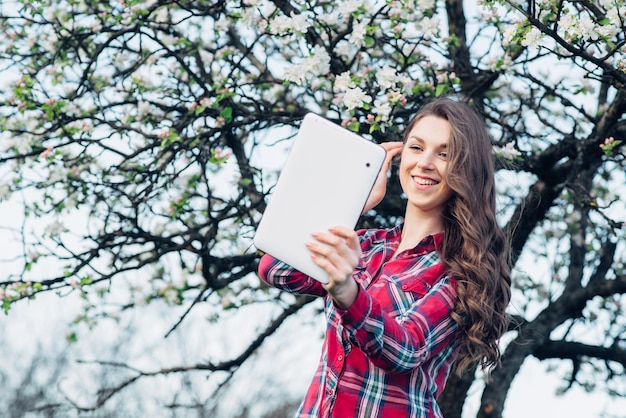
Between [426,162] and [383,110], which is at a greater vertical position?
[383,110]

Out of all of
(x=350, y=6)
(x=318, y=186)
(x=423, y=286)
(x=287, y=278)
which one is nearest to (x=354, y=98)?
(x=350, y=6)

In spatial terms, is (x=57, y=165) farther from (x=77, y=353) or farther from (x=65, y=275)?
(x=77, y=353)

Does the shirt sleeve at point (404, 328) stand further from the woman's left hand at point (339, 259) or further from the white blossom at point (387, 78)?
the white blossom at point (387, 78)

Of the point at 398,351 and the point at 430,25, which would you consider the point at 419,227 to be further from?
the point at 430,25

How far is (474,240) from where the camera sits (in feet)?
8.53

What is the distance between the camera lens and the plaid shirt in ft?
7.35

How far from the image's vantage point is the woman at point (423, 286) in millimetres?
2301

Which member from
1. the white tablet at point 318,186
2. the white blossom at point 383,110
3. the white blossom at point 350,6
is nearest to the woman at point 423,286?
the white tablet at point 318,186

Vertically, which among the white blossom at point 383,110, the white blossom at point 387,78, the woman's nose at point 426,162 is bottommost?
the woman's nose at point 426,162

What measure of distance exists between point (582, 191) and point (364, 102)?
1482 millimetres

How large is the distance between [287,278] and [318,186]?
0.56 m

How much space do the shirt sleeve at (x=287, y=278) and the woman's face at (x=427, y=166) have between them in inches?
16.1

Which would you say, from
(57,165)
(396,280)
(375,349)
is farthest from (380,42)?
(375,349)

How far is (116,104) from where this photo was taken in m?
5.65
